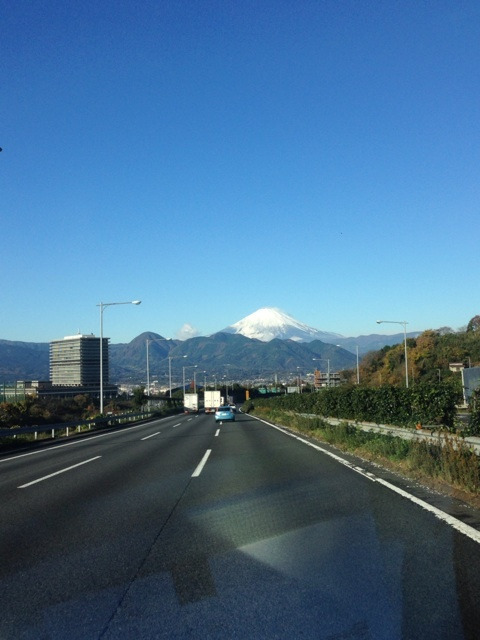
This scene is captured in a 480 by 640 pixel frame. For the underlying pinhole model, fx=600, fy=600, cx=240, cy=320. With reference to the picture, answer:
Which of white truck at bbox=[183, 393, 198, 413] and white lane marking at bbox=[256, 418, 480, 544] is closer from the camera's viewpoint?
white lane marking at bbox=[256, 418, 480, 544]

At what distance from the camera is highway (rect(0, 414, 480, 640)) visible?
4.81 metres

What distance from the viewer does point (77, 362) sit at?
8088 cm

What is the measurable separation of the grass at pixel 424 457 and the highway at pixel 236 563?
101 cm

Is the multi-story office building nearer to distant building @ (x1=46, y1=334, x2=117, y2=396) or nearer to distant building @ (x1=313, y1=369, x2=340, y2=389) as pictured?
distant building @ (x1=46, y1=334, x2=117, y2=396)

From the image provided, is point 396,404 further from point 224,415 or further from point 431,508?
point 224,415

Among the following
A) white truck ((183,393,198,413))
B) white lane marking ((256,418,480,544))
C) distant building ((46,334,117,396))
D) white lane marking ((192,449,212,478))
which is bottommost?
white truck ((183,393,198,413))

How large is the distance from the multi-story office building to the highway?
208ft

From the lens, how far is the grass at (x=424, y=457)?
34.5ft

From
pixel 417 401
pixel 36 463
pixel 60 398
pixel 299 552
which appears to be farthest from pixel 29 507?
pixel 60 398

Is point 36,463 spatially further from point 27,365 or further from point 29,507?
point 27,365

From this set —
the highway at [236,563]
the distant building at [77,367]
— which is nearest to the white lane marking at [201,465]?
the highway at [236,563]

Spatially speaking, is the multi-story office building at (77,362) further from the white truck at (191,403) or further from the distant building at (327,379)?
the distant building at (327,379)

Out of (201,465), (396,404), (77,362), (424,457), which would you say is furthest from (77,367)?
(424,457)

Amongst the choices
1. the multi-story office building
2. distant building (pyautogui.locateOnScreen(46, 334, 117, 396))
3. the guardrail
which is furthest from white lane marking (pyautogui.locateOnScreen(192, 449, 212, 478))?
the multi-story office building
